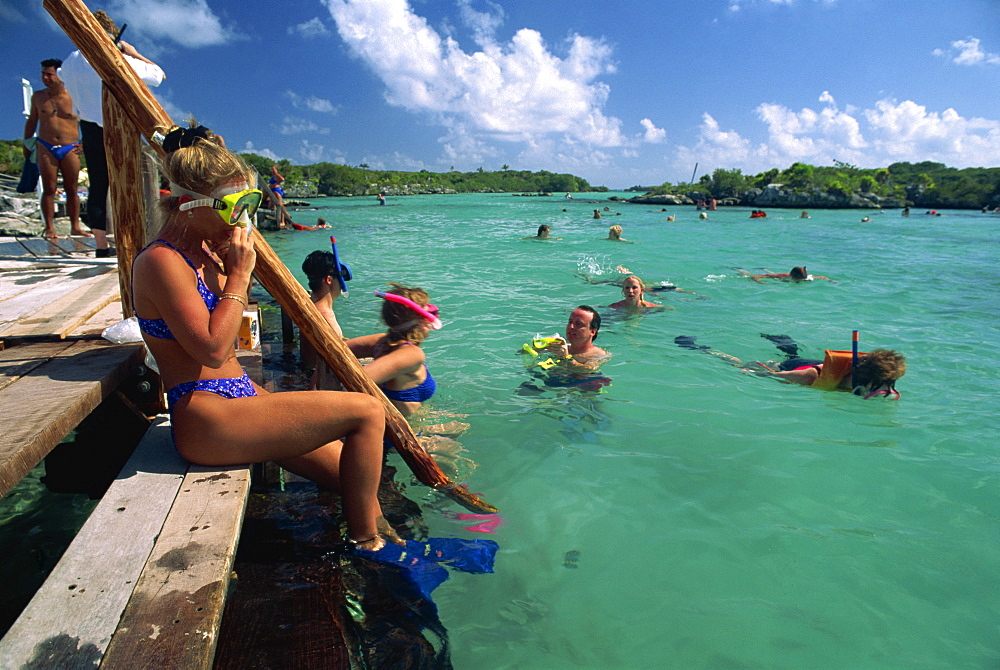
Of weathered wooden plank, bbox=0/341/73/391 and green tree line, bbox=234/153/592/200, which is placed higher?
green tree line, bbox=234/153/592/200

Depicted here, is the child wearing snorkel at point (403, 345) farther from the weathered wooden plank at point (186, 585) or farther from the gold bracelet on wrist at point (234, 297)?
the weathered wooden plank at point (186, 585)

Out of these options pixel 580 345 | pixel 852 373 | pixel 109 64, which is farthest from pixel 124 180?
pixel 852 373

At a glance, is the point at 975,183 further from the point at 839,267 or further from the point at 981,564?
the point at 981,564

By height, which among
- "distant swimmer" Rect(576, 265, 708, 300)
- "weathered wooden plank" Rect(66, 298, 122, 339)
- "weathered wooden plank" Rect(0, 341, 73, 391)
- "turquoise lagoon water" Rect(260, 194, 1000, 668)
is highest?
"weathered wooden plank" Rect(66, 298, 122, 339)

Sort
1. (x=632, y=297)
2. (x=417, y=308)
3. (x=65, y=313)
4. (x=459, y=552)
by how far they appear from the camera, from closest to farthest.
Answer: (x=459, y=552) → (x=417, y=308) → (x=65, y=313) → (x=632, y=297)

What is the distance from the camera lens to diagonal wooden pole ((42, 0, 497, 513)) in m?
2.55

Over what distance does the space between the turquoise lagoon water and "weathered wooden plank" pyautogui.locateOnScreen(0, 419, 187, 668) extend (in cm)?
140

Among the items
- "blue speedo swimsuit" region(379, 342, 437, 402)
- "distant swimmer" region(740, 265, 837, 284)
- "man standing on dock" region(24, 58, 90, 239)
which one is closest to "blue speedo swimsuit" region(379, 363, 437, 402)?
"blue speedo swimsuit" region(379, 342, 437, 402)

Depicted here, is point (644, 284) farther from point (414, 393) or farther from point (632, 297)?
point (414, 393)

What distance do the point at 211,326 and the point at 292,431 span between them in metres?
0.53

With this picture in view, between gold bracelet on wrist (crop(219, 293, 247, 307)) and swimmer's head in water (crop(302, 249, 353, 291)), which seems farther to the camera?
swimmer's head in water (crop(302, 249, 353, 291))

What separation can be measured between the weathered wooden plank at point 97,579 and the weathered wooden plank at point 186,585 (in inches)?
1.4

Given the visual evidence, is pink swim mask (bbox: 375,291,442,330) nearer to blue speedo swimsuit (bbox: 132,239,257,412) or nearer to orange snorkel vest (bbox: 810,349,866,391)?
blue speedo swimsuit (bbox: 132,239,257,412)

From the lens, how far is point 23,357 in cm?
306
